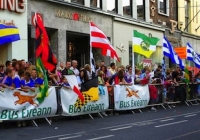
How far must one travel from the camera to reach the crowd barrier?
11.7 meters

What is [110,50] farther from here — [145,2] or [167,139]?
[145,2]

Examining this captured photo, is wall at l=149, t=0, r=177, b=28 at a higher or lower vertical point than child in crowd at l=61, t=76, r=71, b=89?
higher

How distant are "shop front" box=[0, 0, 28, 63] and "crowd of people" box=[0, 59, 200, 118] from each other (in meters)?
2.09

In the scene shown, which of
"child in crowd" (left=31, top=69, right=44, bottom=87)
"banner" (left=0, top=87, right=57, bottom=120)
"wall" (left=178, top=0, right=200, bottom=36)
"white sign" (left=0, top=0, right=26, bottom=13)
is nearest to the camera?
"banner" (left=0, top=87, right=57, bottom=120)

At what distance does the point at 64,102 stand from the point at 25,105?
152 cm

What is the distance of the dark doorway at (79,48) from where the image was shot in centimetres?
2353

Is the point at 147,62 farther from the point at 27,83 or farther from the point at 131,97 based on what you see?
the point at 27,83

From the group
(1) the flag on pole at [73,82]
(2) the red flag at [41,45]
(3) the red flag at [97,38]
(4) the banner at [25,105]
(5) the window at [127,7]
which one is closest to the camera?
(4) the banner at [25,105]

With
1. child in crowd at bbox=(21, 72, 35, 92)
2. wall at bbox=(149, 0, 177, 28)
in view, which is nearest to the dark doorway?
wall at bbox=(149, 0, 177, 28)

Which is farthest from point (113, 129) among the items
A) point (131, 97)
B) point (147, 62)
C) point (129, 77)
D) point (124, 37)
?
point (147, 62)

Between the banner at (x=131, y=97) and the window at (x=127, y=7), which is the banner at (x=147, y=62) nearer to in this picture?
the window at (x=127, y=7)

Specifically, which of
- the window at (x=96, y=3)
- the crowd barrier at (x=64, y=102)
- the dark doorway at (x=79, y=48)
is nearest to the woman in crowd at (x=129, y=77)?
the crowd barrier at (x=64, y=102)

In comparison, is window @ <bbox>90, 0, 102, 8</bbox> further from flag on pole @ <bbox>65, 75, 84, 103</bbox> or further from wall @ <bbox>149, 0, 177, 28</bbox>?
flag on pole @ <bbox>65, 75, 84, 103</bbox>

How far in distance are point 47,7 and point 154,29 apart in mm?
11491
